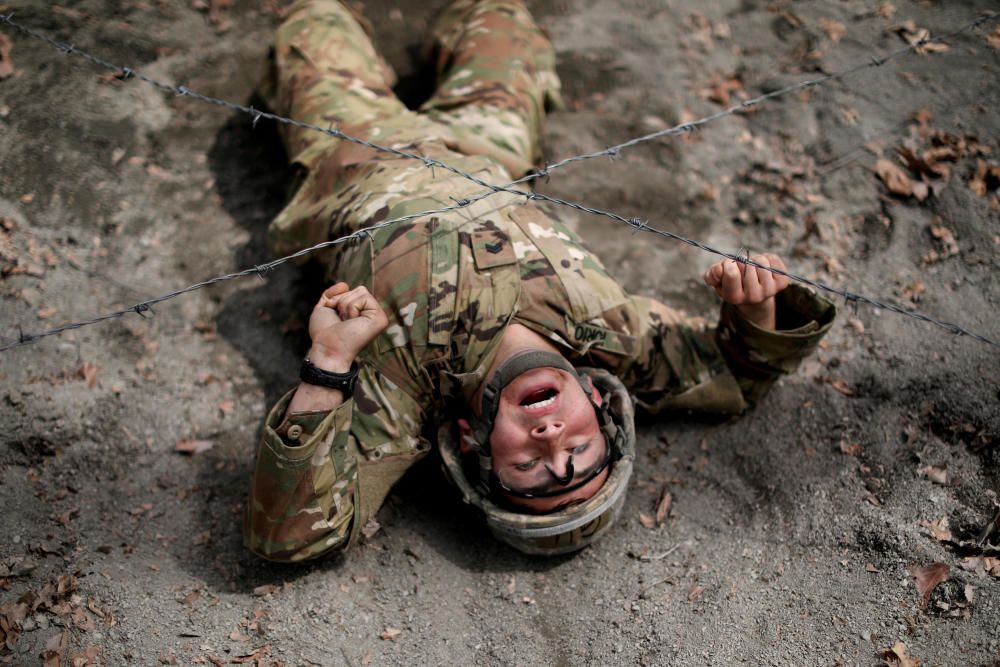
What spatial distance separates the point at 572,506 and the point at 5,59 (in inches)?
219

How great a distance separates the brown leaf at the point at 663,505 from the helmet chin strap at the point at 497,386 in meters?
1.01

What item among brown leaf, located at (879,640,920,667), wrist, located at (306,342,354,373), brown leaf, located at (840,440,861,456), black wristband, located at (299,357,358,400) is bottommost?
brown leaf, located at (879,640,920,667)

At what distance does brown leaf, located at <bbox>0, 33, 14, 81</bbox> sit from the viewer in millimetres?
5805

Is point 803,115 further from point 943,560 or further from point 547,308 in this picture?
point 943,560

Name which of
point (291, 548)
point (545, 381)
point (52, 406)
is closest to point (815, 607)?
point (545, 381)

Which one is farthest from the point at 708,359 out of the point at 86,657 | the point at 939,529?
the point at 86,657

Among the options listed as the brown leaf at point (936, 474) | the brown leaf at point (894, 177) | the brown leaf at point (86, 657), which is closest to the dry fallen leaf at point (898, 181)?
the brown leaf at point (894, 177)

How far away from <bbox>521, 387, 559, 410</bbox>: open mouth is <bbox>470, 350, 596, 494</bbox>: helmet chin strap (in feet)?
0.43

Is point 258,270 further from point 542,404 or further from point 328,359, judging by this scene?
point 542,404

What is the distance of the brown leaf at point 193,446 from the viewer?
475 centimetres

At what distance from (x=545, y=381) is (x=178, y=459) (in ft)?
7.99

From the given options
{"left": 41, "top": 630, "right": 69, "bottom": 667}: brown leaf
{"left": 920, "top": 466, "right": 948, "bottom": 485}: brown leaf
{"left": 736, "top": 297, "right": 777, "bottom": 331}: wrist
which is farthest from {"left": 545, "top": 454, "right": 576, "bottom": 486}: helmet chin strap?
{"left": 41, "top": 630, "right": 69, "bottom": 667}: brown leaf

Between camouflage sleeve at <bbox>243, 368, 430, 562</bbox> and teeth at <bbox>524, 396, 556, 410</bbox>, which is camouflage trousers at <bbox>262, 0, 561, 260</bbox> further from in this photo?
teeth at <bbox>524, 396, 556, 410</bbox>

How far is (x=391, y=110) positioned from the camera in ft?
18.2
